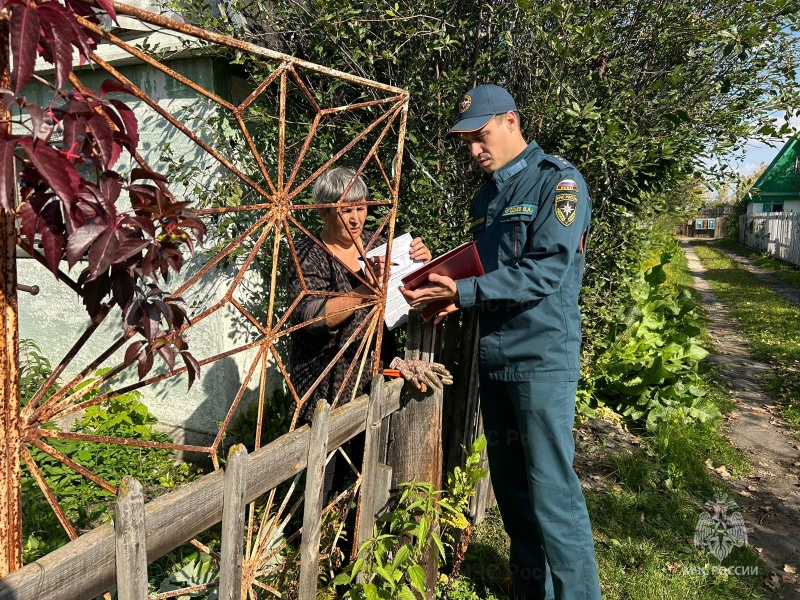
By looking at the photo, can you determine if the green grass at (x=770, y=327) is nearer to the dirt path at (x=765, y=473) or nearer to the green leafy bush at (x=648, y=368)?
the dirt path at (x=765, y=473)

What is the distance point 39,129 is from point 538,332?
1902 mm

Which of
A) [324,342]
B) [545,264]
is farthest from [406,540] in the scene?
[545,264]

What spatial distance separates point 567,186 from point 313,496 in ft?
4.91

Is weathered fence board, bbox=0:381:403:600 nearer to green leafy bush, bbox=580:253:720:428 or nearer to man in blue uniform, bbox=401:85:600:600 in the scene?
man in blue uniform, bbox=401:85:600:600

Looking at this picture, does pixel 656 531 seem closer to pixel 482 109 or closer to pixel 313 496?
pixel 313 496

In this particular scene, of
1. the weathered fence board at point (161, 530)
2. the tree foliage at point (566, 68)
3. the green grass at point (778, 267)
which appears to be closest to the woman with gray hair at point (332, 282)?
the weathered fence board at point (161, 530)

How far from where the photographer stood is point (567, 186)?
233 centimetres

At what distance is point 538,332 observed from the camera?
7.91 ft

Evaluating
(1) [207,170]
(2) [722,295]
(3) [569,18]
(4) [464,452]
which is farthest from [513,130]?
(2) [722,295]

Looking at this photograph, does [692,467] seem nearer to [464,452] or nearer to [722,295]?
[464,452]

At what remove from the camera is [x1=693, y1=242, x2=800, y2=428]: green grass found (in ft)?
19.9

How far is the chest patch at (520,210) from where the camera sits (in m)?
2.42

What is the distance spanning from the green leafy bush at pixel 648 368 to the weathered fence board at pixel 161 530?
140 inches

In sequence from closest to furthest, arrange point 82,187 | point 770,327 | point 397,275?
point 82,187 < point 397,275 < point 770,327
